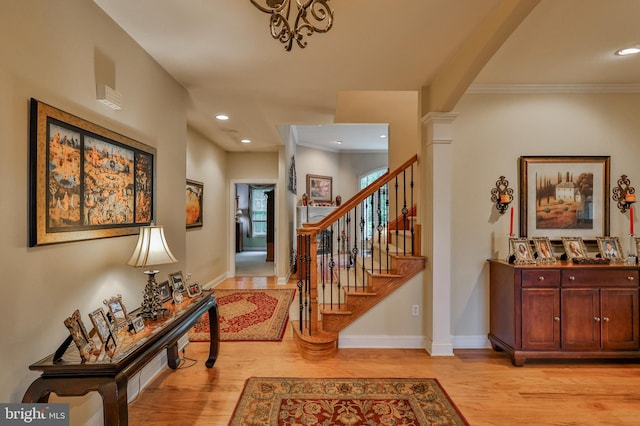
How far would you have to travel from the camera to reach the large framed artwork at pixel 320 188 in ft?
25.7

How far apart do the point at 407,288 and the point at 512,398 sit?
1.20 metres

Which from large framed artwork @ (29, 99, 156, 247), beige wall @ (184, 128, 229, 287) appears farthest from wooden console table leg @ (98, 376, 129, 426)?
beige wall @ (184, 128, 229, 287)

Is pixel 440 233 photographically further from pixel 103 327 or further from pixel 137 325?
pixel 103 327

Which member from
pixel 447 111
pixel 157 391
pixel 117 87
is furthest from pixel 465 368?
Answer: pixel 117 87

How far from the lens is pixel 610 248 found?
3018 mm

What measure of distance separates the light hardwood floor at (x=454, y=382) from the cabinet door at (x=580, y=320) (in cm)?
24

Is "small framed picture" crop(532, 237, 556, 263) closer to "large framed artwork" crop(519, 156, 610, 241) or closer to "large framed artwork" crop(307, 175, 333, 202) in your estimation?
"large framed artwork" crop(519, 156, 610, 241)

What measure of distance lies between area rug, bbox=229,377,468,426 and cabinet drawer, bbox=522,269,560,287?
1225mm

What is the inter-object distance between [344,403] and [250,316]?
7.14 feet

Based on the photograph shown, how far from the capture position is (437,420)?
6.91ft

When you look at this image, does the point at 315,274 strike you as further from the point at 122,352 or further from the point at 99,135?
the point at 99,135

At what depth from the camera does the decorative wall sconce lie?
318 cm

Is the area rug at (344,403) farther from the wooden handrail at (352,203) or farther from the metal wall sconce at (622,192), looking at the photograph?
the metal wall sconce at (622,192)

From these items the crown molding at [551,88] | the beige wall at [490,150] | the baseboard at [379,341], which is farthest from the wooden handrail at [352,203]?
the baseboard at [379,341]
